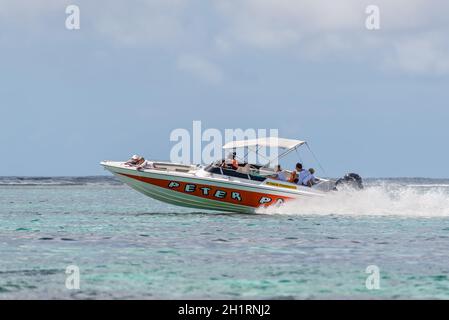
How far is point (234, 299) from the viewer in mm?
13492

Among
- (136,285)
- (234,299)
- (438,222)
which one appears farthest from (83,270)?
(438,222)

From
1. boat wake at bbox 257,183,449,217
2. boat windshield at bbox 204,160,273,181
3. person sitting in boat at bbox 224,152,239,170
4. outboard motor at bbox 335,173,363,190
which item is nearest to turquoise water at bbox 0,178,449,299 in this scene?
boat wake at bbox 257,183,449,217

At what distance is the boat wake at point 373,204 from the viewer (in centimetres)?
2948

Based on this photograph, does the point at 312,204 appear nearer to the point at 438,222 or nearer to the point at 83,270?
the point at 438,222

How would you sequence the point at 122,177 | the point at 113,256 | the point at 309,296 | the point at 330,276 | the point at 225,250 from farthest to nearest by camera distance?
the point at 122,177 → the point at 225,250 → the point at 113,256 → the point at 330,276 → the point at 309,296

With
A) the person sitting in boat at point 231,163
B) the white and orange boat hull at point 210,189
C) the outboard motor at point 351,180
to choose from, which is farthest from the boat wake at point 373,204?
the person sitting in boat at point 231,163

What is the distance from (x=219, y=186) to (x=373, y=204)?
7404mm

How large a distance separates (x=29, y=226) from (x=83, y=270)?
39.4 ft

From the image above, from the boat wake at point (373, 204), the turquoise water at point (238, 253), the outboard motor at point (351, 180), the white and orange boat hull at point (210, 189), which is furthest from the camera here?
the outboard motor at point (351, 180)

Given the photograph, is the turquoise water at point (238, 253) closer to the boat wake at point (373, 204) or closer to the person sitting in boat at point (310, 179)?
the boat wake at point (373, 204)

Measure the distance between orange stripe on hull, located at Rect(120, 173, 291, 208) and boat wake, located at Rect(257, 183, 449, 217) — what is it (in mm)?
517

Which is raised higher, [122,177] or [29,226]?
[122,177]

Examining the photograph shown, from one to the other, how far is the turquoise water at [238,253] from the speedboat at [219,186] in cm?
57

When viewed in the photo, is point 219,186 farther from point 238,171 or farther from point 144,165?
point 144,165
